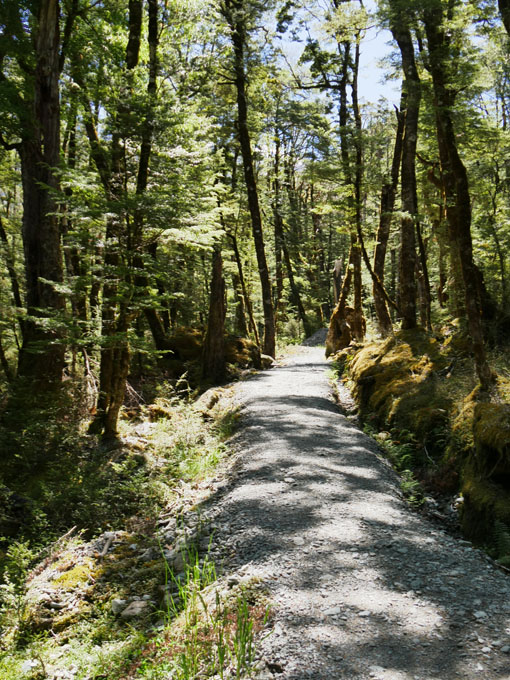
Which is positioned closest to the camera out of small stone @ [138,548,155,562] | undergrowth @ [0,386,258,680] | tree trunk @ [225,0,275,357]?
undergrowth @ [0,386,258,680]

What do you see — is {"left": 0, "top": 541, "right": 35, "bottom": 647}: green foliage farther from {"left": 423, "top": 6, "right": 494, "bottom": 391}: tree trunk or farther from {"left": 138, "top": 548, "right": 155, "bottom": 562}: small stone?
{"left": 423, "top": 6, "right": 494, "bottom": 391}: tree trunk

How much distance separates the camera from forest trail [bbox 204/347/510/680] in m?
2.67

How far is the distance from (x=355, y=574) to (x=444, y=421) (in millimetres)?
3790

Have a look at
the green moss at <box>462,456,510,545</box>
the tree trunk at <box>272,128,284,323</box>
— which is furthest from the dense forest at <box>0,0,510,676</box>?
the tree trunk at <box>272,128,284,323</box>

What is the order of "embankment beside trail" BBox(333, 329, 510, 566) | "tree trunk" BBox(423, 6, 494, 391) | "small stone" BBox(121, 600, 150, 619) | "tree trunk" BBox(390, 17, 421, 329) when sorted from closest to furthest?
"small stone" BBox(121, 600, 150, 619), "embankment beside trail" BBox(333, 329, 510, 566), "tree trunk" BBox(423, 6, 494, 391), "tree trunk" BBox(390, 17, 421, 329)

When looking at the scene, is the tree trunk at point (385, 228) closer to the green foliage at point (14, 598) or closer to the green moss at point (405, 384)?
the green moss at point (405, 384)

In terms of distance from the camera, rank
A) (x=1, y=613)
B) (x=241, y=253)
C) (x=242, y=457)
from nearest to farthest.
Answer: (x=1, y=613)
(x=242, y=457)
(x=241, y=253)

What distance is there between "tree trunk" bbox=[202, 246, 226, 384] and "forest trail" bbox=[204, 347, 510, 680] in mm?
6219

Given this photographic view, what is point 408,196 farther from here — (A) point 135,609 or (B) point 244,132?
Answer: (A) point 135,609

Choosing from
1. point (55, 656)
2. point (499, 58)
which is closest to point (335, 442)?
point (55, 656)

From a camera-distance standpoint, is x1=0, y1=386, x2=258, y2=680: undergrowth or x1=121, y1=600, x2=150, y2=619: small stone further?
x1=121, y1=600, x2=150, y2=619: small stone

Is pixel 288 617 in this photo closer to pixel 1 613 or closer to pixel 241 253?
pixel 1 613

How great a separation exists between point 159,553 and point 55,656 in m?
1.47

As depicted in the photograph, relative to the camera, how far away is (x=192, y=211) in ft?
24.4
